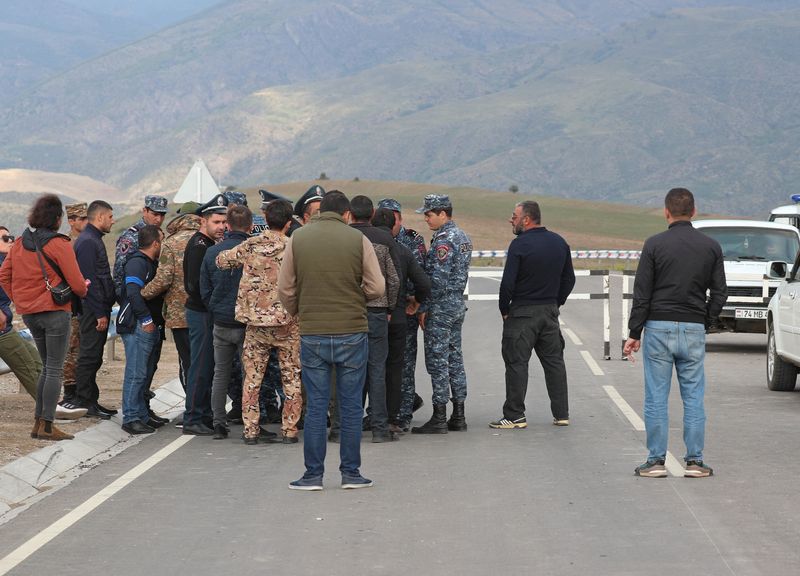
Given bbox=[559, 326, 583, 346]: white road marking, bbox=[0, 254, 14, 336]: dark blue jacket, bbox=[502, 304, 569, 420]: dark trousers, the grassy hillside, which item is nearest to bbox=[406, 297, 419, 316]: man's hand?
bbox=[502, 304, 569, 420]: dark trousers

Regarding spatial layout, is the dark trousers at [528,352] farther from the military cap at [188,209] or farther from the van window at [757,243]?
the van window at [757,243]

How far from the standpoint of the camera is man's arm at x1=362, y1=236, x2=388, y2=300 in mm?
9570

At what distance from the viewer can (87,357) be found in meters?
13.0

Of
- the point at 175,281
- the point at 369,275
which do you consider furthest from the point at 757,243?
the point at 369,275

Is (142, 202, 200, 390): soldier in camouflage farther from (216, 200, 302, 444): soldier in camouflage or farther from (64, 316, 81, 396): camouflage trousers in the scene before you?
(64, 316, 81, 396): camouflage trousers

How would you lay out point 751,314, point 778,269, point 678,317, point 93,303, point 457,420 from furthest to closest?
1. point 751,314
2. point 778,269
3. point 93,303
4. point 457,420
5. point 678,317

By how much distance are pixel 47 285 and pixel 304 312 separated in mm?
2772

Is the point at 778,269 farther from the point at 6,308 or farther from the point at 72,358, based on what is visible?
the point at 6,308

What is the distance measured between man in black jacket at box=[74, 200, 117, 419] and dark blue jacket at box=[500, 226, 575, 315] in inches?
144

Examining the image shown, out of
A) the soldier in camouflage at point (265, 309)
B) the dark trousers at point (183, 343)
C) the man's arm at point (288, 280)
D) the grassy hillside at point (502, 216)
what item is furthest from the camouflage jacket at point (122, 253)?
the grassy hillside at point (502, 216)

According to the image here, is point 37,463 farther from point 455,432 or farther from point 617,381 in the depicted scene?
point 617,381

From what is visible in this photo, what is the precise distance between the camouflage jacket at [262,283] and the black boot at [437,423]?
5.95 feet

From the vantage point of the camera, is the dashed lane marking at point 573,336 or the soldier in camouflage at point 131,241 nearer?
the soldier in camouflage at point 131,241

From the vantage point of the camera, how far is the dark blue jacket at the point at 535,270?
12688 mm
